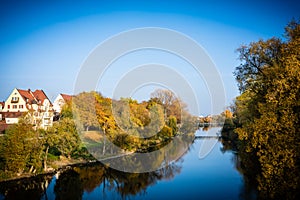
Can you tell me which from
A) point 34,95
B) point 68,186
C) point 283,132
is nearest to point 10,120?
point 34,95

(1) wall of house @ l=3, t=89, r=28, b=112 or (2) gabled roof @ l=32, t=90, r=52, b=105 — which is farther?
(2) gabled roof @ l=32, t=90, r=52, b=105

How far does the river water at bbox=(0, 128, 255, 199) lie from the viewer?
1620 cm

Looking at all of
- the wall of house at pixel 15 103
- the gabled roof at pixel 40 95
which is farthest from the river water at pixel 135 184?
the gabled roof at pixel 40 95

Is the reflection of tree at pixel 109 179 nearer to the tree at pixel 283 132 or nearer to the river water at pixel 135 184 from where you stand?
the river water at pixel 135 184

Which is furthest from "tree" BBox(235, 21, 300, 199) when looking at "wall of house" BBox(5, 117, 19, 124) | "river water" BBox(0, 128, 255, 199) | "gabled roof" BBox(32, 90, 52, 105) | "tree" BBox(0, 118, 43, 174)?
"gabled roof" BBox(32, 90, 52, 105)

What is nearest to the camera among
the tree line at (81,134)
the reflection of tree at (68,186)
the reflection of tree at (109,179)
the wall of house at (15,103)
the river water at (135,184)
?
the river water at (135,184)

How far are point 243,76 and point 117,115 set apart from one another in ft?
47.8

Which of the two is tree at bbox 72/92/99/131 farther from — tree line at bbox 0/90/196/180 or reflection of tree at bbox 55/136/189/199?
→ reflection of tree at bbox 55/136/189/199

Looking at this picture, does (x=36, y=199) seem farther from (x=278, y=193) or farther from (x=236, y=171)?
(x=236, y=171)

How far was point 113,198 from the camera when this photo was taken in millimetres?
16094

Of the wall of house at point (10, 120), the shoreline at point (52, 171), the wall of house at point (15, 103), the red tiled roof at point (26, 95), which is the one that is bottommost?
the shoreline at point (52, 171)

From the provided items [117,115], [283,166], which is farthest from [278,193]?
[117,115]

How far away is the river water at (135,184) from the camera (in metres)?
16.2

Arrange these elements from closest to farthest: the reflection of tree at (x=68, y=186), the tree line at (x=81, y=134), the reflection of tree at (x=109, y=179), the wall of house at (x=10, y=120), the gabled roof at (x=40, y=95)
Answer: the reflection of tree at (x=68, y=186) → the reflection of tree at (x=109, y=179) → the tree line at (x=81, y=134) → the wall of house at (x=10, y=120) → the gabled roof at (x=40, y=95)
